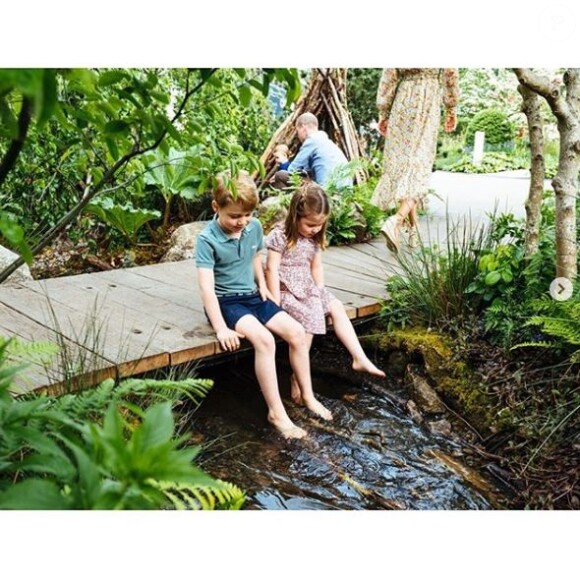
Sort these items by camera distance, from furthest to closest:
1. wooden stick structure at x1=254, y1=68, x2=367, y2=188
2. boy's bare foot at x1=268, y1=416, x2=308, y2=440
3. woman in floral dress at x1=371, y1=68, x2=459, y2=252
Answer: wooden stick structure at x1=254, y1=68, x2=367, y2=188 → woman in floral dress at x1=371, y1=68, x2=459, y2=252 → boy's bare foot at x1=268, y1=416, x2=308, y2=440

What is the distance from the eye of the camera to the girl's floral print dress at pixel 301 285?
2.96 m

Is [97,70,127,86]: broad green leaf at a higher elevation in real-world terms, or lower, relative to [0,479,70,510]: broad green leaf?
higher

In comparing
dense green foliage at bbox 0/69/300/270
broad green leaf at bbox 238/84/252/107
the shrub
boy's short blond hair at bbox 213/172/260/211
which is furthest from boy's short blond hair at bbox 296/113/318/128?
broad green leaf at bbox 238/84/252/107

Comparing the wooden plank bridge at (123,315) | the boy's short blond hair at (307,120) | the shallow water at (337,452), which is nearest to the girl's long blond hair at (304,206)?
the wooden plank bridge at (123,315)

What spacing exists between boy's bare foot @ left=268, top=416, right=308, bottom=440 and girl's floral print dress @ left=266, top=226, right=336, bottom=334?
483 millimetres

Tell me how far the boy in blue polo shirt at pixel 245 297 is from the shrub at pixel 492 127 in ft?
8.54

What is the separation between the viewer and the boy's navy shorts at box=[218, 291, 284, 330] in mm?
2797

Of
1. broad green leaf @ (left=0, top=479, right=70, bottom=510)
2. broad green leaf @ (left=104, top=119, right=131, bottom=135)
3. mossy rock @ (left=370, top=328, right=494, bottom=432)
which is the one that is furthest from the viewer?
mossy rock @ (left=370, top=328, right=494, bottom=432)

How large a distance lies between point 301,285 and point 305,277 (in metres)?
0.04

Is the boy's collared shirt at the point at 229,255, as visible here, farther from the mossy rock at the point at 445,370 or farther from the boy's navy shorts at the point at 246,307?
the mossy rock at the point at 445,370

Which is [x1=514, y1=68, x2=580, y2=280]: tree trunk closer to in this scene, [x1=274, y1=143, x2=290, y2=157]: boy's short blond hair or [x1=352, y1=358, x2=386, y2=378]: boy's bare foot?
[x1=352, y1=358, x2=386, y2=378]: boy's bare foot
